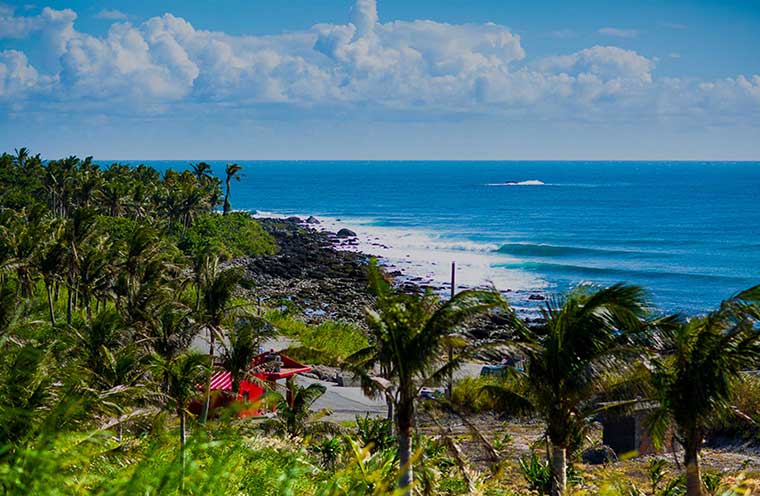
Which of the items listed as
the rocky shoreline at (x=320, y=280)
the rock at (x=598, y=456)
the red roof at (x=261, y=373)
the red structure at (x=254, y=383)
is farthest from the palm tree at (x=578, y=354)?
the rocky shoreline at (x=320, y=280)

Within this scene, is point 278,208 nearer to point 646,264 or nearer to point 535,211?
point 535,211

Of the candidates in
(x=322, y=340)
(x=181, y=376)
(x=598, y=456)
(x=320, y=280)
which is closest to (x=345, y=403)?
(x=322, y=340)

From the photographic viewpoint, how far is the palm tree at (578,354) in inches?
527

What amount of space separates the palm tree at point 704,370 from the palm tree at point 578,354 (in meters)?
0.75

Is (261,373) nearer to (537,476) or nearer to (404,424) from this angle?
(537,476)

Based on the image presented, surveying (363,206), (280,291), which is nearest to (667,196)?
(363,206)

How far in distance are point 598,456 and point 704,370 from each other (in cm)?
1031

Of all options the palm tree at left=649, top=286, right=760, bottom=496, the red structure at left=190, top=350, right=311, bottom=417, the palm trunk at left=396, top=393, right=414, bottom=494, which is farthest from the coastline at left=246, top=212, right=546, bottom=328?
the palm tree at left=649, top=286, right=760, bottom=496

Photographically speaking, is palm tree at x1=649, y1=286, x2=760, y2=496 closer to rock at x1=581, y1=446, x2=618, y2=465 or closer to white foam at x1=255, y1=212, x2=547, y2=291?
rock at x1=581, y1=446, x2=618, y2=465

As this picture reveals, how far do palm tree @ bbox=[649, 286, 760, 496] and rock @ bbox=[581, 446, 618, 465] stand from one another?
882cm

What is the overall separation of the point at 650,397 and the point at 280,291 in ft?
158

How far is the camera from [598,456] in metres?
22.2

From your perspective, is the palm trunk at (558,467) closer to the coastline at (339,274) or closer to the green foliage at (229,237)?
the coastline at (339,274)

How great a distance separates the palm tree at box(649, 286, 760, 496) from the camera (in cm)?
1267
